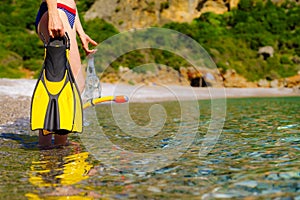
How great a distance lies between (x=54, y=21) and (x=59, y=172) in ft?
4.05

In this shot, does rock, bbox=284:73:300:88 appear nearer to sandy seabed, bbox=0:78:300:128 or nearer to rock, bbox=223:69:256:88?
rock, bbox=223:69:256:88

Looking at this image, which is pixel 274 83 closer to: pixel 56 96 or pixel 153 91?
pixel 153 91

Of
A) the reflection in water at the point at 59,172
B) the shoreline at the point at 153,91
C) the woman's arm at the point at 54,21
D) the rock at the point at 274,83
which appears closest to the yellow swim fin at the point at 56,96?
the woman's arm at the point at 54,21

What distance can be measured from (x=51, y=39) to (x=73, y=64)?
34 centimetres

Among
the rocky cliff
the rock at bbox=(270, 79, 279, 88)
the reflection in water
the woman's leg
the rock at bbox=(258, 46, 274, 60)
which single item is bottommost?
the reflection in water

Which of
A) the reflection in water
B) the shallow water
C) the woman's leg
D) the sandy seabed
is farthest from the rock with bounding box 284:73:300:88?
the reflection in water

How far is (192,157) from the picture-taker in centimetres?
304

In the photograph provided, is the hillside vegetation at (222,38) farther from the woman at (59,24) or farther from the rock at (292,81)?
the woman at (59,24)

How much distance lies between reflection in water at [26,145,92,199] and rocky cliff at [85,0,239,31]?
2136 centimetres

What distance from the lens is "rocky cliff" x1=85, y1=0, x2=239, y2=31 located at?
969 inches

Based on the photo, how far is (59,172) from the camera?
2572 mm

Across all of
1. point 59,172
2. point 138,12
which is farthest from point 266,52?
point 59,172

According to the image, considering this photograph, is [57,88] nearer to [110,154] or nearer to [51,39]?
[51,39]

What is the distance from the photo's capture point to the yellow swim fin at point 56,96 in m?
3.15
